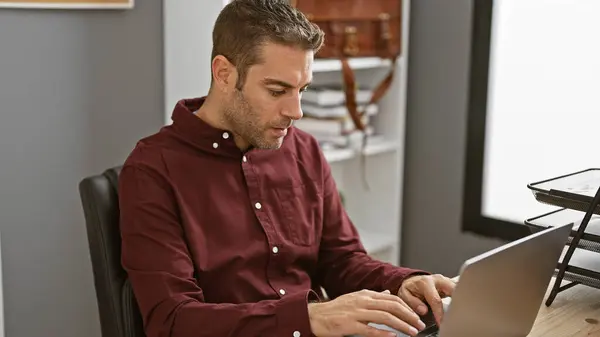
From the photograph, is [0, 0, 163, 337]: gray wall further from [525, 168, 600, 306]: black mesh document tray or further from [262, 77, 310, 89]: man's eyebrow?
[525, 168, 600, 306]: black mesh document tray

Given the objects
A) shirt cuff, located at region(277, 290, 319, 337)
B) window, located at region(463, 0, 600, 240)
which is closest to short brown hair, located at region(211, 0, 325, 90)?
shirt cuff, located at region(277, 290, 319, 337)

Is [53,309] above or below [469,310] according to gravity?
below

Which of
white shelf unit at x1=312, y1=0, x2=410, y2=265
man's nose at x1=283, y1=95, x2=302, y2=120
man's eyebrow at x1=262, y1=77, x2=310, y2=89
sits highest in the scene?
man's eyebrow at x1=262, y1=77, x2=310, y2=89

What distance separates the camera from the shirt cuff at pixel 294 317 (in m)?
1.36

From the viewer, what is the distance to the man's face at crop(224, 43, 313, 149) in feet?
5.26

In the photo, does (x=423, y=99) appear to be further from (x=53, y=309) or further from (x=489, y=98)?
(x=53, y=309)

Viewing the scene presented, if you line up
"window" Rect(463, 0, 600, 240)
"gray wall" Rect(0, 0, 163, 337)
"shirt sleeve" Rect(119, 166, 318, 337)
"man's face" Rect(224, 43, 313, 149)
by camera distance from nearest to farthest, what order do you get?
1. "shirt sleeve" Rect(119, 166, 318, 337)
2. "man's face" Rect(224, 43, 313, 149)
3. "gray wall" Rect(0, 0, 163, 337)
4. "window" Rect(463, 0, 600, 240)

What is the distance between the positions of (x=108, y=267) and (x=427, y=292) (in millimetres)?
591

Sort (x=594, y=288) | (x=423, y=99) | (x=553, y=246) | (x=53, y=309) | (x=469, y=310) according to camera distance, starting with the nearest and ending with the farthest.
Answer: (x=469, y=310) < (x=553, y=246) < (x=594, y=288) < (x=53, y=309) < (x=423, y=99)

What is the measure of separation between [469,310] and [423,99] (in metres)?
1.94

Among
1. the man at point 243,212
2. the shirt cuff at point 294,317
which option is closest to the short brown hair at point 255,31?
the man at point 243,212

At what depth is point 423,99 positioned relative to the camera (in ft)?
9.98

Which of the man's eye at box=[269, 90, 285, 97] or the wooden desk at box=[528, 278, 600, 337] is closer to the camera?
the wooden desk at box=[528, 278, 600, 337]

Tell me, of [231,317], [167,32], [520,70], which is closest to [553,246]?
[231,317]
